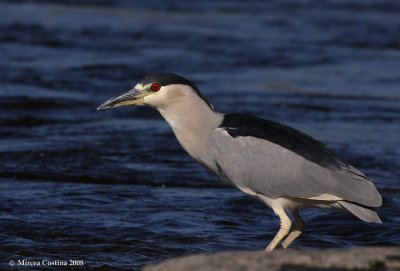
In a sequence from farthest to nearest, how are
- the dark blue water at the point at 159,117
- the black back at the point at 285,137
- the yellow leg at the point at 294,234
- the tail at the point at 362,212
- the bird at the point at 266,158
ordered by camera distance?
the dark blue water at the point at 159,117 < the yellow leg at the point at 294,234 < the black back at the point at 285,137 < the bird at the point at 266,158 < the tail at the point at 362,212

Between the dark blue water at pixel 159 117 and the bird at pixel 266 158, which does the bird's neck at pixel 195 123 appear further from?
the dark blue water at pixel 159 117

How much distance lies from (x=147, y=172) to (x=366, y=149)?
2.27 m

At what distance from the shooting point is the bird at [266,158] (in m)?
6.39

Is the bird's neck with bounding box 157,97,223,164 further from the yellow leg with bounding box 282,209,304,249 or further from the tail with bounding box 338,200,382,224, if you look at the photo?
the tail with bounding box 338,200,382,224

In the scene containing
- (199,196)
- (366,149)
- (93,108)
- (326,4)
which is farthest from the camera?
(326,4)

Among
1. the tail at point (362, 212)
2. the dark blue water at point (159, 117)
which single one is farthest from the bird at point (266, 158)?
the dark blue water at point (159, 117)

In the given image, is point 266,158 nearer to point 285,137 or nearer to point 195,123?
point 285,137

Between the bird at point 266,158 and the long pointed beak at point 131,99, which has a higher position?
the long pointed beak at point 131,99

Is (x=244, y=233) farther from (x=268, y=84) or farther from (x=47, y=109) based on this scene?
(x=268, y=84)

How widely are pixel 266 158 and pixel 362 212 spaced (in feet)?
2.43

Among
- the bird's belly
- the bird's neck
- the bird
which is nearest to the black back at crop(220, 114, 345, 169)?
the bird

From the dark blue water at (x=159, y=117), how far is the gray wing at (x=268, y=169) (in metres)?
0.73

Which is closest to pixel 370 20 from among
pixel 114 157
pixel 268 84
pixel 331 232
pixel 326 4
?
pixel 326 4

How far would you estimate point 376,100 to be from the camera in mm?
12094
